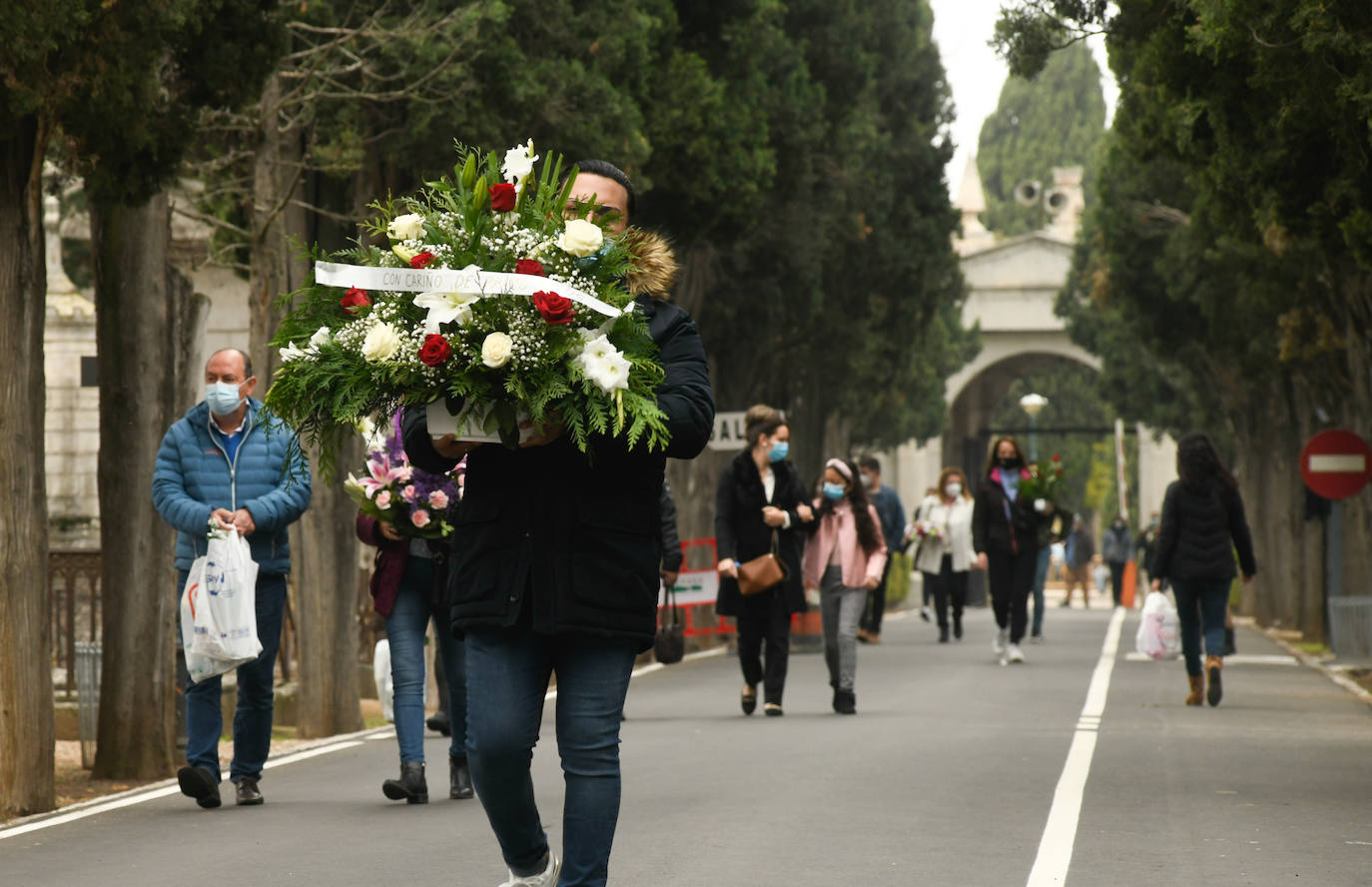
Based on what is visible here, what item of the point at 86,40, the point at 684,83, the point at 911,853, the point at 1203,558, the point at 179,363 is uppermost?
the point at 684,83

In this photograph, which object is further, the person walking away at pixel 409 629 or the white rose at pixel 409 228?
the person walking away at pixel 409 629

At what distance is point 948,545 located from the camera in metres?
27.4

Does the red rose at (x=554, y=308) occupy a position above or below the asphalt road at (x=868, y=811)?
above

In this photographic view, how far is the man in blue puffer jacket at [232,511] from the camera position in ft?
32.3

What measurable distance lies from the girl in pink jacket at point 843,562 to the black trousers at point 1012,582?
5658 mm

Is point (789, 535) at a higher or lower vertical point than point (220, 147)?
lower

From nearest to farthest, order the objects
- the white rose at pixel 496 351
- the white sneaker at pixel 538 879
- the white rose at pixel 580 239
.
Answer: the white rose at pixel 496 351, the white rose at pixel 580 239, the white sneaker at pixel 538 879

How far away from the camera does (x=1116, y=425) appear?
79.3m

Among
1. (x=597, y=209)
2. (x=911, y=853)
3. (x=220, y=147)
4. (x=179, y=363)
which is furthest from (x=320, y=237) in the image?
(x=597, y=209)

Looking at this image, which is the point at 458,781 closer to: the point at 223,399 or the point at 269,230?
the point at 223,399

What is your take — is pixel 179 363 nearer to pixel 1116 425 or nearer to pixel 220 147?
pixel 220 147

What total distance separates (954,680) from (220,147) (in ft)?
24.2

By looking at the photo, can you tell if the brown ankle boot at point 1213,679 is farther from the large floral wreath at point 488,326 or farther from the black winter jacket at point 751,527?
the large floral wreath at point 488,326

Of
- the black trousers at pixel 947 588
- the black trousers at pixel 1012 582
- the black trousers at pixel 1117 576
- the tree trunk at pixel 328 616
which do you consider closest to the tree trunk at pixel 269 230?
the tree trunk at pixel 328 616
